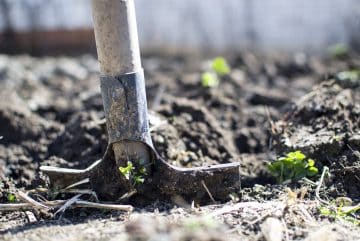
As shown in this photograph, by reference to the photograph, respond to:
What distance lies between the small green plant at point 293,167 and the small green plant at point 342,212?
251 millimetres

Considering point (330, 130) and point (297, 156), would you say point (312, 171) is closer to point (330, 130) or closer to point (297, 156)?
point (297, 156)

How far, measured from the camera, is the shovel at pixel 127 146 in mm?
2102

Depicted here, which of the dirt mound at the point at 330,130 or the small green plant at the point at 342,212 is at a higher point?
the dirt mound at the point at 330,130

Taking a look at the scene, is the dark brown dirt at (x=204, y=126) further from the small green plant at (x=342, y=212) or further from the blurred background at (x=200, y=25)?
the blurred background at (x=200, y=25)

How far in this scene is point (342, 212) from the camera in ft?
6.94

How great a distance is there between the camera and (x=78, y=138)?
111 inches

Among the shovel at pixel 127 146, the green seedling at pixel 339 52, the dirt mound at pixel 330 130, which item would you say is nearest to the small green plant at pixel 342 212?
the dirt mound at pixel 330 130

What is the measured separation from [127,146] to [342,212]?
2.98 ft

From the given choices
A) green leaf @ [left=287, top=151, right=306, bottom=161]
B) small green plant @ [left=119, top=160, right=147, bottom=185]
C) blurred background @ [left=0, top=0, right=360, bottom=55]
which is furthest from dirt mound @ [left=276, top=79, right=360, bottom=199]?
blurred background @ [left=0, top=0, right=360, bottom=55]

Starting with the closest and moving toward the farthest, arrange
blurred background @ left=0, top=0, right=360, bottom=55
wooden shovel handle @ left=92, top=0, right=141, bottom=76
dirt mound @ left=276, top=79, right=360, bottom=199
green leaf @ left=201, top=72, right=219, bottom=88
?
wooden shovel handle @ left=92, top=0, right=141, bottom=76 < dirt mound @ left=276, top=79, right=360, bottom=199 < green leaf @ left=201, top=72, right=219, bottom=88 < blurred background @ left=0, top=0, right=360, bottom=55

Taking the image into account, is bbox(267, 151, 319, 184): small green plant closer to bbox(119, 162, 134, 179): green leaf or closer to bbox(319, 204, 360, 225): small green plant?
bbox(319, 204, 360, 225): small green plant

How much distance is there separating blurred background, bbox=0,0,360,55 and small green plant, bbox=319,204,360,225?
3380 mm

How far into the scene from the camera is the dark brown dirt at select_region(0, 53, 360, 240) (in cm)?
235

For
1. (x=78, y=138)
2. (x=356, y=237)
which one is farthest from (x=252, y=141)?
(x=356, y=237)
